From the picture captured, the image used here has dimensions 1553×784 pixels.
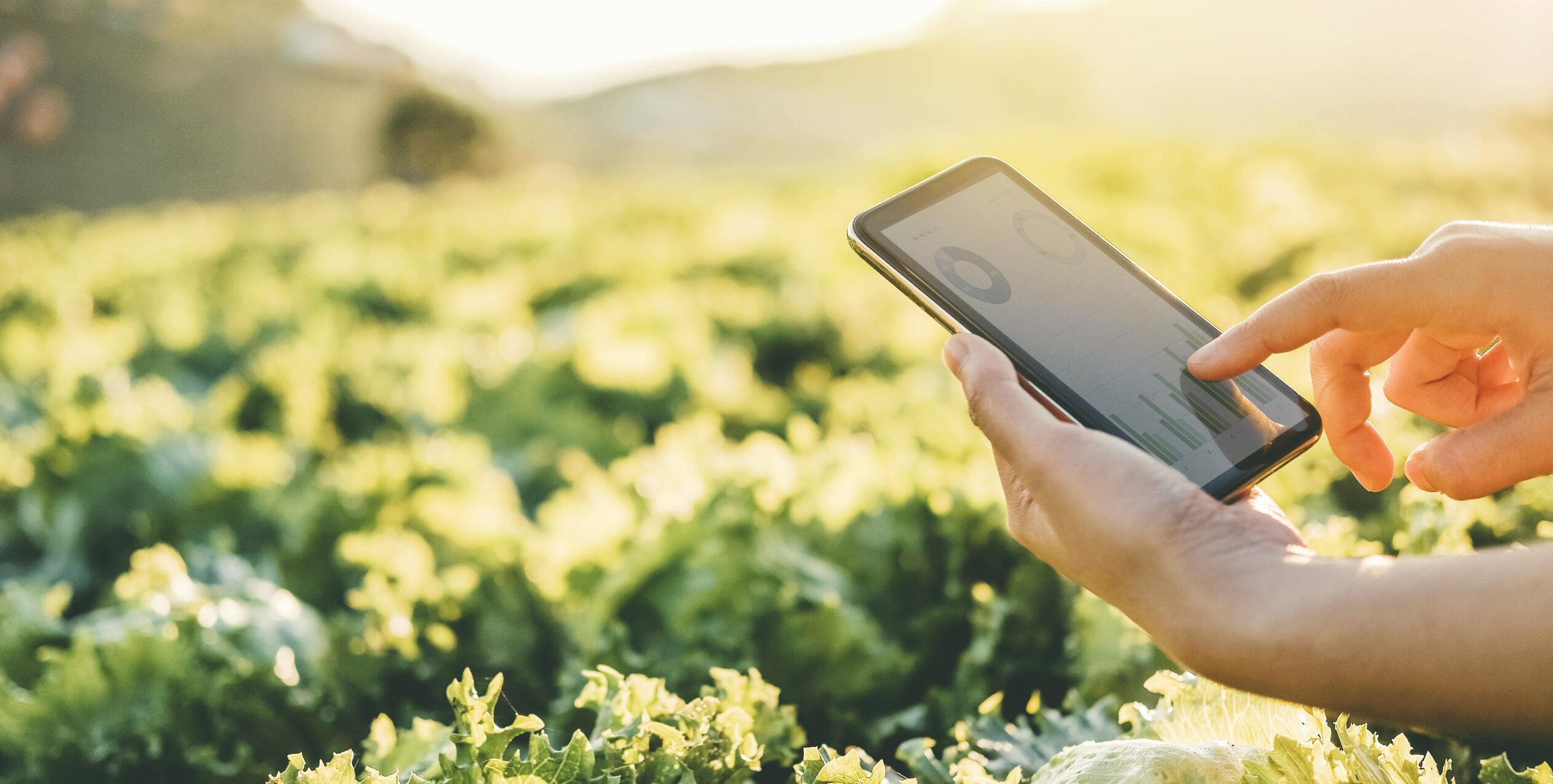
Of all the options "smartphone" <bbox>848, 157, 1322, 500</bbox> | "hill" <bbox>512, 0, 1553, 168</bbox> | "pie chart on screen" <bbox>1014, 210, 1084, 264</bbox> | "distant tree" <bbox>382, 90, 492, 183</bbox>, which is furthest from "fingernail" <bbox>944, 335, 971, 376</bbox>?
"hill" <bbox>512, 0, 1553, 168</bbox>

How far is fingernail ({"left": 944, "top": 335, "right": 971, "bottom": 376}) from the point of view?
4.11 ft

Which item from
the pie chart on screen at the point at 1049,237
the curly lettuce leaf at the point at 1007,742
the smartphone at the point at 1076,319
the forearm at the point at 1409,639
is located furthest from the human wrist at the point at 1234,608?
the pie chart on screen at the point at 1049,237

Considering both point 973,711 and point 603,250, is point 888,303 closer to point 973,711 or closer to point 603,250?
point 603,250

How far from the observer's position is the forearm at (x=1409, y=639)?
87 centimetres

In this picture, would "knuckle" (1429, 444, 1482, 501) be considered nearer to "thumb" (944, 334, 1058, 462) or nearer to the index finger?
the index finger

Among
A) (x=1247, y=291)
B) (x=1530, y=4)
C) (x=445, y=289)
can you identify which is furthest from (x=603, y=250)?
(x=1530, y=4)

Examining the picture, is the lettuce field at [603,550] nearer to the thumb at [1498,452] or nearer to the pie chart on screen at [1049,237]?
the thumb at [1498,452]

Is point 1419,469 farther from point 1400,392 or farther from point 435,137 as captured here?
point 435,137

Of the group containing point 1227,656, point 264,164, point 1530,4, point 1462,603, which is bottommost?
point 264,164

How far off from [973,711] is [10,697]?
1694mm

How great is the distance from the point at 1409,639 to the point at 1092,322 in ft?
2.42

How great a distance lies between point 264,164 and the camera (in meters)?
41.1

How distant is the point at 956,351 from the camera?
4.16ft

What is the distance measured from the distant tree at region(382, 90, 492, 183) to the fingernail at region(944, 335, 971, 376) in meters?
30.4
